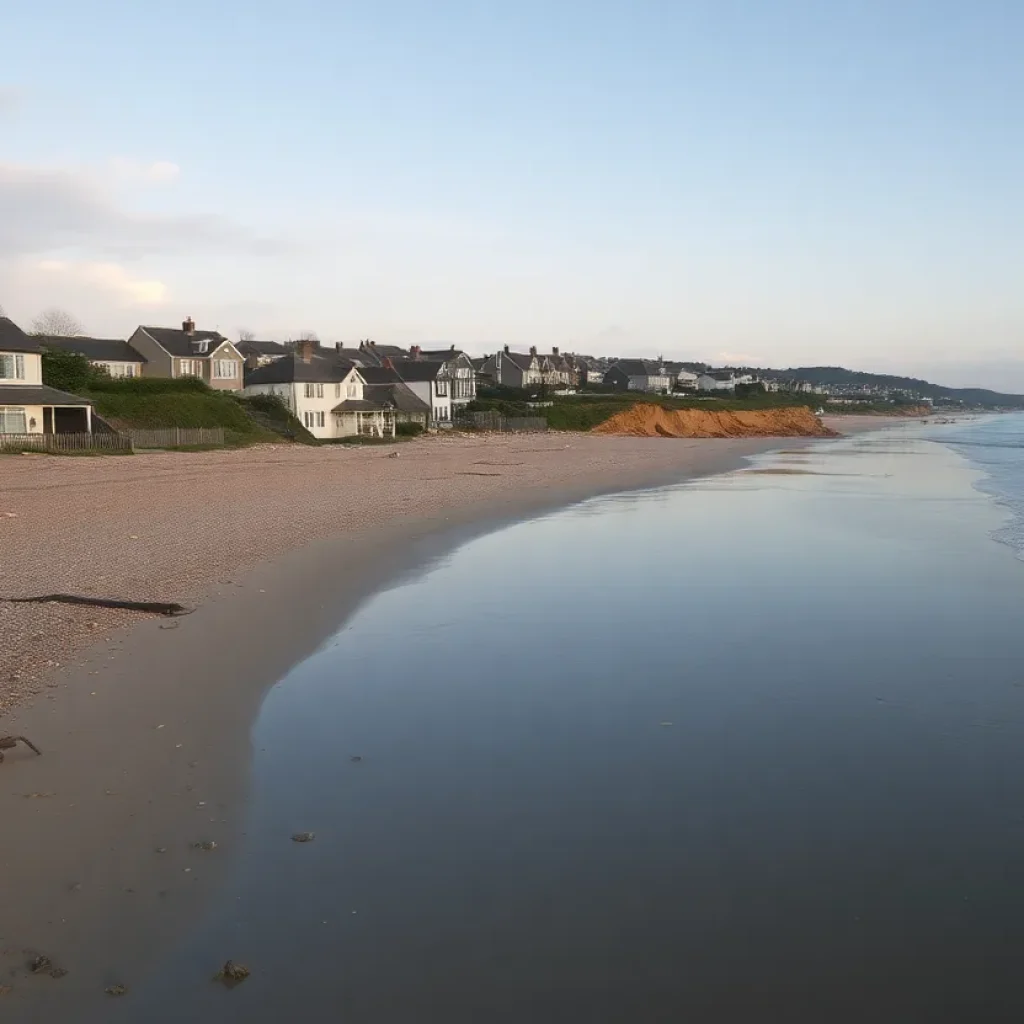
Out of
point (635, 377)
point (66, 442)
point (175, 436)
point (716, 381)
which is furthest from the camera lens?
point (716, 381)

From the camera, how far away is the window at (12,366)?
44.8 m

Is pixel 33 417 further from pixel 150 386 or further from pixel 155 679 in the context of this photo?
pixel 155 679

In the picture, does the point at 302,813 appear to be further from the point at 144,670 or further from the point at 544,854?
the point at 144,670

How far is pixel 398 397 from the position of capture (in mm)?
74875

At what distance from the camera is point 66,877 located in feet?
18.2

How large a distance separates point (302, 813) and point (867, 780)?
13.4 feet

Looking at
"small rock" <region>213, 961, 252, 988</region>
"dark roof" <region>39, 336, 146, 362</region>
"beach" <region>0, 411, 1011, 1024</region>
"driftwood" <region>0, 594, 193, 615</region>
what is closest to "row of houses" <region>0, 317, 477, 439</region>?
"dark roof" <region>39, 336, 146, 362</region>

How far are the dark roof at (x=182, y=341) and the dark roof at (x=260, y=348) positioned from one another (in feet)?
47.9

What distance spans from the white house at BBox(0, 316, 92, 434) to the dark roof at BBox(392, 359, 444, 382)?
34.9 meters

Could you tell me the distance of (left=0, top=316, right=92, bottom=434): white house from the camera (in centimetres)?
4278

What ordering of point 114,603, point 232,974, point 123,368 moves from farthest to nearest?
point 123,368
point 114,603
point 232,974

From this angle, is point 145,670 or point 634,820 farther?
point 145,670

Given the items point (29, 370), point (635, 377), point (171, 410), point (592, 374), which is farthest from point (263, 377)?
point (592, 374)

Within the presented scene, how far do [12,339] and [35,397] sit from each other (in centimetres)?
417
